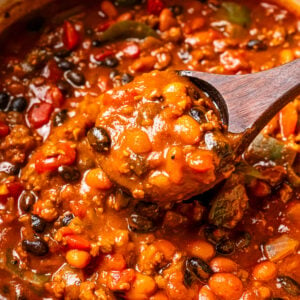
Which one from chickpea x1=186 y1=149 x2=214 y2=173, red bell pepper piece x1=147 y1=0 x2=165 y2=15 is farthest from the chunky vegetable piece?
red bell pepper piece x1=147 y1=0 x2=165 y2=15

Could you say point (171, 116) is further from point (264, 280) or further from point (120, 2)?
point (120, 2)

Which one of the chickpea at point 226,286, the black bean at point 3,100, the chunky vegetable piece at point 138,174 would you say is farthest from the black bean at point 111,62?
the chickpea at point 226,286

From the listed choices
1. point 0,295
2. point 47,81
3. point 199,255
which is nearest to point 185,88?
point 199,255

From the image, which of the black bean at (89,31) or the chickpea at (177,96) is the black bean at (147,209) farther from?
the black bean at (89,31)

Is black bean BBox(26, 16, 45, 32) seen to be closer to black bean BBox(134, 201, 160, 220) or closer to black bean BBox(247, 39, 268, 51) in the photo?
black bean BBox(247, 39, 268, 51)

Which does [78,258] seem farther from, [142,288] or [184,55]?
[184,55]
